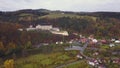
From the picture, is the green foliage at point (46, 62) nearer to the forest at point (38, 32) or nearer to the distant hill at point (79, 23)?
the forest at point (38, 32)

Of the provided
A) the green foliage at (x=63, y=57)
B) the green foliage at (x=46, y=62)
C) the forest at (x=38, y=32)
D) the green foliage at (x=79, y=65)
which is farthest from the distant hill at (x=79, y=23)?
the green foliage at (x=46, y=62)

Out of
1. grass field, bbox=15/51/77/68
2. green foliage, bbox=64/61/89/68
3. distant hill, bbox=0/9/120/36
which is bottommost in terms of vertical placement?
distant hill, bbox=0/9/120/36


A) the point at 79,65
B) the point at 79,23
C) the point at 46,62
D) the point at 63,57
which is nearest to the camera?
the point at 79,65

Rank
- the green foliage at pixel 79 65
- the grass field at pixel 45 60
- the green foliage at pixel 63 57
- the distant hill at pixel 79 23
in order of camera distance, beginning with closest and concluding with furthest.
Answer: the grass field at pixel 45 60, the green foliage at pixel 79 65, the green foliage at pixel 63 57, the distant hill at pixel 79 23

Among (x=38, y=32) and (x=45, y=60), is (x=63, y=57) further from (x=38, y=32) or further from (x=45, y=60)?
(x=38, y=32)

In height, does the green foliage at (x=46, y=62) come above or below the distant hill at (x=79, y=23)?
above

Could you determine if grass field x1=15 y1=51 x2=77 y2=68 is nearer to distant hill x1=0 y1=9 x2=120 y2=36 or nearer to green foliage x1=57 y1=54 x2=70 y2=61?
green foliage x1=57 y1=54 x2=70 y2=61

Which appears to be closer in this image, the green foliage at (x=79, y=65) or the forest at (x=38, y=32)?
Result: the green foliage at (x=79, y=65)

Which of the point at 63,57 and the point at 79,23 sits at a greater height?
the point at 63,57

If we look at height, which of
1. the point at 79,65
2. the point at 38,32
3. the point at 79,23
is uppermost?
the point at 79,65

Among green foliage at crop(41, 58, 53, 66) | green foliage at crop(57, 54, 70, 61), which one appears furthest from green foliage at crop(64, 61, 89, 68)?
green foliage at crop(41, 58, 53, 66)

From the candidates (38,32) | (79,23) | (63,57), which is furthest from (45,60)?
(79,23)

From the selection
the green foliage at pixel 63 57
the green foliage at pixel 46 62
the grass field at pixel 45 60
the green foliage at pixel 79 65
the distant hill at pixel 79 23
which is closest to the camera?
the grass field at pixel 45 60
